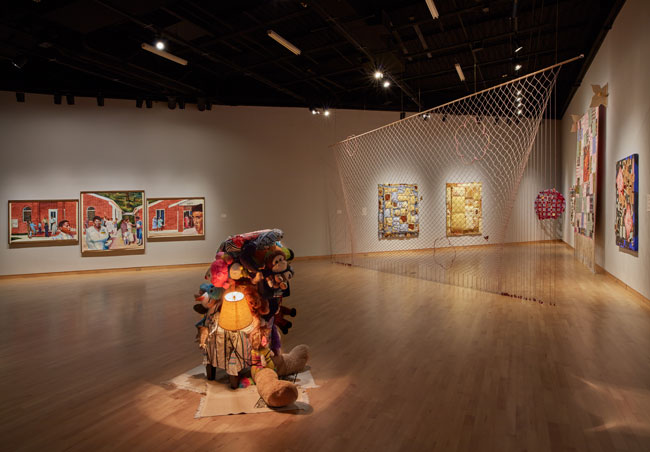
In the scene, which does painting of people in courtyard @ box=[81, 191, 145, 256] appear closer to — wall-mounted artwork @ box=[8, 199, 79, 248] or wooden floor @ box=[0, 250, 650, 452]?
wall-mounted artwork @ box=[8, 199, 79, 248]

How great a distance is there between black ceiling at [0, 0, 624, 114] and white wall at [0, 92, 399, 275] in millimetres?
405

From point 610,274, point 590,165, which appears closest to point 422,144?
point 590,165

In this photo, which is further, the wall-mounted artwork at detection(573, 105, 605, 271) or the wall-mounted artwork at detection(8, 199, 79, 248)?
the wall-mounted artwork at detection(8, 199, 79, 248)

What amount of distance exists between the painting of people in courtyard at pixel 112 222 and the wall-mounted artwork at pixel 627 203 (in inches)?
339

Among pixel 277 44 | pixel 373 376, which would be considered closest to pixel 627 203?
pixel 373 376

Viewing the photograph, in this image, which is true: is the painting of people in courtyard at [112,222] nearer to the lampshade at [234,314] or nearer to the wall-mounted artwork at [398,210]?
the wall-mounted artwork at [398,210]

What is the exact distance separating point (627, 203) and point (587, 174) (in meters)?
2.52

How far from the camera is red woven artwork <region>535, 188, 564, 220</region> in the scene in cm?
1109

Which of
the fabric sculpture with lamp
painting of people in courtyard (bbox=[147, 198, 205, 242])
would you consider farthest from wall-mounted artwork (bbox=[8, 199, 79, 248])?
the fabric sculpture with lamp

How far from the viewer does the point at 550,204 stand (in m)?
11.1

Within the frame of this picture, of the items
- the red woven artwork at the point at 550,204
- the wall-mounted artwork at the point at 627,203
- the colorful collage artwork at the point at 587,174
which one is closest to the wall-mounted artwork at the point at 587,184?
the colorful collage artwork at the point at 587,174

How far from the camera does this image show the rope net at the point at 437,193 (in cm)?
974

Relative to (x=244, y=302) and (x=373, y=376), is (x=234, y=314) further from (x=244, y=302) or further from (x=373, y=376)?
(x=373, y=376)

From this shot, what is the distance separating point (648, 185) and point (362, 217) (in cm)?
633
